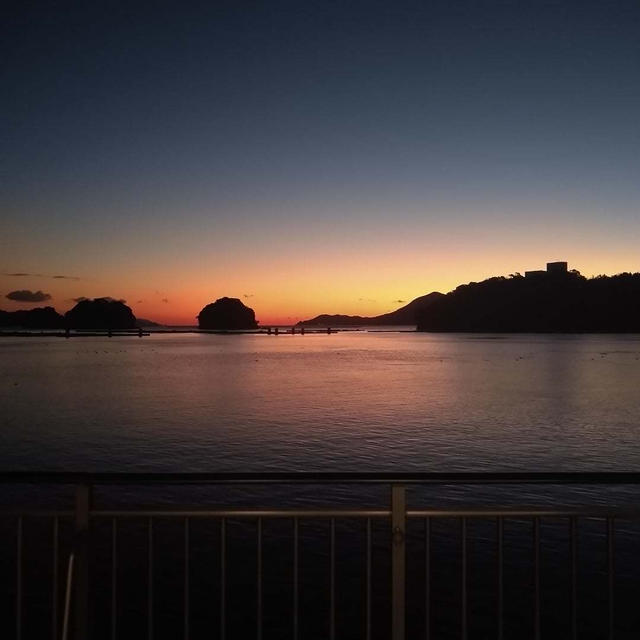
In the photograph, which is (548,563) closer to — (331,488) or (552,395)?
(331,488)

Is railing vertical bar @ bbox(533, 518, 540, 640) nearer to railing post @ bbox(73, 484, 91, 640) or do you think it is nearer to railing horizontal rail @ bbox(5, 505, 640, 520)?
railing horizontal rail @ bbox(5, 505, 640, 520)

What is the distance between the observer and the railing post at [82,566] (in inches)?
163

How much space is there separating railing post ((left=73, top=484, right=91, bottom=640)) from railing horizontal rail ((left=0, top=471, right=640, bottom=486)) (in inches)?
8.0

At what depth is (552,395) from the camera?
43375mm

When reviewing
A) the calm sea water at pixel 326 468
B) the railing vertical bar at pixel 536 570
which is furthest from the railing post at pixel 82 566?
the calm sea water at pixel 326 468

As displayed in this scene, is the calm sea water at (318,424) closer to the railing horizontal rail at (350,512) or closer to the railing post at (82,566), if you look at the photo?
the railing post at (82,566)

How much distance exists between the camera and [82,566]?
164 inches

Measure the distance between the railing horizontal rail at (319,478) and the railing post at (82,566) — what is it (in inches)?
8.0

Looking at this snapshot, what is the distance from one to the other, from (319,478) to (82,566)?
1.77 meters

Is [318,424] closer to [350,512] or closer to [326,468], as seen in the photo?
[326,468]

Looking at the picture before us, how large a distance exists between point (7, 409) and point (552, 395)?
36054 mm

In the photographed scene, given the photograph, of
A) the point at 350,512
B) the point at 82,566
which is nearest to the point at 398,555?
the point at 350,512

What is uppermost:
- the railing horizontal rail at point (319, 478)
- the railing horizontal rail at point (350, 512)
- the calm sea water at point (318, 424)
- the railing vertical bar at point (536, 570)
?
the railing horizontal rail at point (319, 478)

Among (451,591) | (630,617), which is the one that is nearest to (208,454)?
(451,591)
